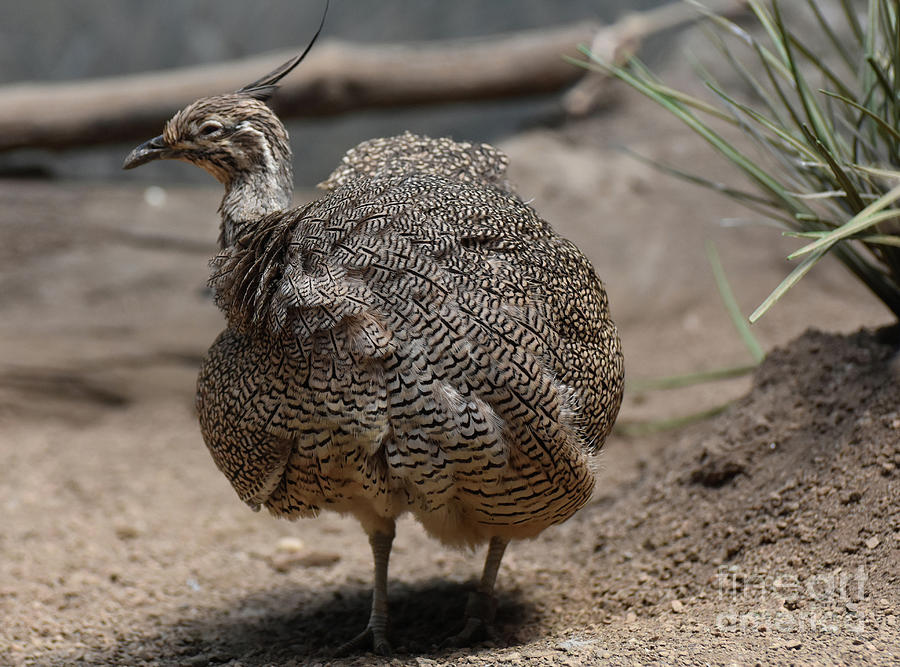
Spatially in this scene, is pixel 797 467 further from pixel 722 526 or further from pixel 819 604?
pixel 819 604

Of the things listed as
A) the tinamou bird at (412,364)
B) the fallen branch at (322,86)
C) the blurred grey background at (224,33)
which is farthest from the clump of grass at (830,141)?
the blurred grey background at (224,33)

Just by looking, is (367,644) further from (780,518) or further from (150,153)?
(150,153)

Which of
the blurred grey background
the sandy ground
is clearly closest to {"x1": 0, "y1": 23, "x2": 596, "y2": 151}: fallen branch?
the sandy ground

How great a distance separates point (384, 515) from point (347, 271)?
91 centimetres

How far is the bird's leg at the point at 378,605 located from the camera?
357 centimetres

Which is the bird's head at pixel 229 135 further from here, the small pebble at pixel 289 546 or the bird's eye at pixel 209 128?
the small pebble at pixel 289 546

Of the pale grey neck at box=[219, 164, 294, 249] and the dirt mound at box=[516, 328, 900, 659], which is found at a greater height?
the pale grey neck at box=[219, 164, 294, 249]

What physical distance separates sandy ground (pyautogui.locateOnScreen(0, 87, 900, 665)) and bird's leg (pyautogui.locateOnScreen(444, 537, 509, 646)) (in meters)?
0.10

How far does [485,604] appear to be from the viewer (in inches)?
146

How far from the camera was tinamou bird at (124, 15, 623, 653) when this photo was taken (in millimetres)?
2824

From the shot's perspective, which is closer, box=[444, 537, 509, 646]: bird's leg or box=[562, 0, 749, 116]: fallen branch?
box=[444, 537, 509, 646]: bird's leg

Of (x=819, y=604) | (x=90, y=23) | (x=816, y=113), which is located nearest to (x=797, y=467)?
(x=819, y=604)

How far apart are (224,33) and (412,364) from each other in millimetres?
7412

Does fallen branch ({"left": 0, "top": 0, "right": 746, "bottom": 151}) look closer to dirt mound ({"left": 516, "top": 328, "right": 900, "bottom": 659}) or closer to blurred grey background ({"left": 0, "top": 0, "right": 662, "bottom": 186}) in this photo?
blurred grey background ({"left": 0, "top": 0, "right": 662, "bottom": 186})
